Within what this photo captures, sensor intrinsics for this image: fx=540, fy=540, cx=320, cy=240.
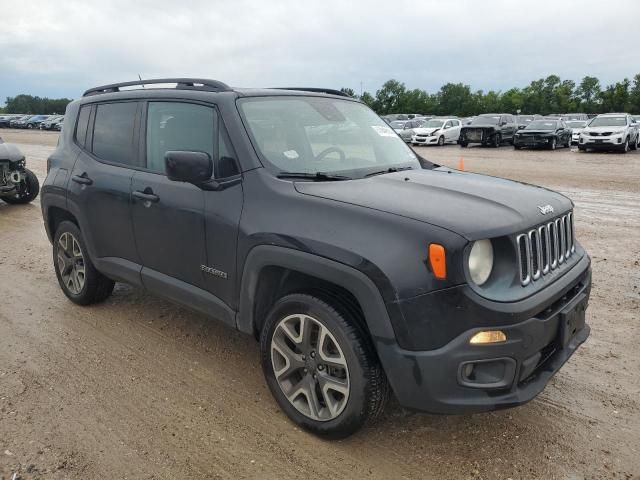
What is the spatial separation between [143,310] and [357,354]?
9.41 ft

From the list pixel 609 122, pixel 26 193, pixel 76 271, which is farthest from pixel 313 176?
pixel 609 122

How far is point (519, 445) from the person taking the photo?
2957mm

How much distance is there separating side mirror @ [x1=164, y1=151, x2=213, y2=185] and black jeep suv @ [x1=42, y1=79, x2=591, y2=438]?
0.01 meters

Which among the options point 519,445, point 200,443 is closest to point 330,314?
point 200,443

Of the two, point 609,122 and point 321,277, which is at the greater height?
point 609,122

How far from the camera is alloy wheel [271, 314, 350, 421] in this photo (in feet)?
9.31

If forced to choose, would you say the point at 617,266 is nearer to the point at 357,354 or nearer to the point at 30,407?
the point at 357,354

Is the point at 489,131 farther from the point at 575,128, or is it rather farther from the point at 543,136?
the point at 575,128

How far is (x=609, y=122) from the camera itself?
23.8 m

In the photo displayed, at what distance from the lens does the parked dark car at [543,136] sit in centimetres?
2602

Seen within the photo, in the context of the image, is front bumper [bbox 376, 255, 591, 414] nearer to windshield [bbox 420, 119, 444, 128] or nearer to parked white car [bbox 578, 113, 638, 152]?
parked white car [bbox 578, 113, 638, 152]

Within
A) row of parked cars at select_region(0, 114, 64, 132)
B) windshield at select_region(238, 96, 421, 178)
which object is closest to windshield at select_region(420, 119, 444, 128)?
windshield at select_region(238, 96, 421, 178)

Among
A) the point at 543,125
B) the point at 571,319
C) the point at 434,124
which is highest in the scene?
the point at 434,124

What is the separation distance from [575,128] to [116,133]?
30.6 meters
